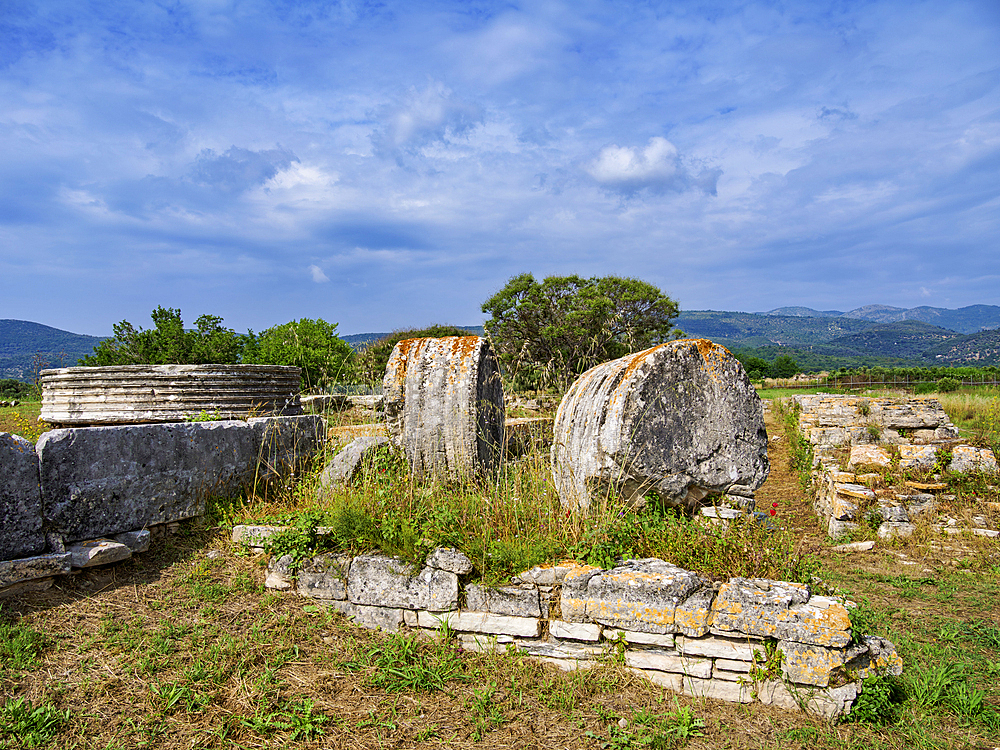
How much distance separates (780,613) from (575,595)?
4.04 ft

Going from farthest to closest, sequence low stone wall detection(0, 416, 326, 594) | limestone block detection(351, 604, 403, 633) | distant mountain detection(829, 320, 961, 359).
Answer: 1. distant mountain detection(829, 320, 961, 359)
2. limestone block detection(351, 604, 403, 633)
3. low stone wall detection(0, 416, 326, 594)

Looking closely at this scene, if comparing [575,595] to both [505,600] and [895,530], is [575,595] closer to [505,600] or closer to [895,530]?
[505,600]

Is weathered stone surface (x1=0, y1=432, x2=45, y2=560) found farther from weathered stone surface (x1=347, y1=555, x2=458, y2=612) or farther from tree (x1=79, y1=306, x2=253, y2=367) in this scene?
tree (x1=79, y1=306, x2=253, y2=367)

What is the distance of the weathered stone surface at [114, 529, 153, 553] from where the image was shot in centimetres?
438

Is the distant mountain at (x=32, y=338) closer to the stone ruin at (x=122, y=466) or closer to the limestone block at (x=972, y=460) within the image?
the stone ruin at (x=122, y=466)

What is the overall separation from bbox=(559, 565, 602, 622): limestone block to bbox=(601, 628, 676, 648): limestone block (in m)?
0.19

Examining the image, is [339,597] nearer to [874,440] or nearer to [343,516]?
[343,516]

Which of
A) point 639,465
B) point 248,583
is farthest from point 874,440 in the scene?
point 248,583

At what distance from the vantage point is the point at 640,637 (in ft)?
11.3

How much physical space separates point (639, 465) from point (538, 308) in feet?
78.3

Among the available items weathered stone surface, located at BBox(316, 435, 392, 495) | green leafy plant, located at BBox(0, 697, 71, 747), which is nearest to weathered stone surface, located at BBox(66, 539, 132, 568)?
green leafy plant, located at BBox(0, 697, 71, 747)

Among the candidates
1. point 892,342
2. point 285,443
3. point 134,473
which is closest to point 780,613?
point 285,443

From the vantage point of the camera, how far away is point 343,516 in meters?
4.33

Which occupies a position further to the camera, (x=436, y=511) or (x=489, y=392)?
(x=489, y=392)
